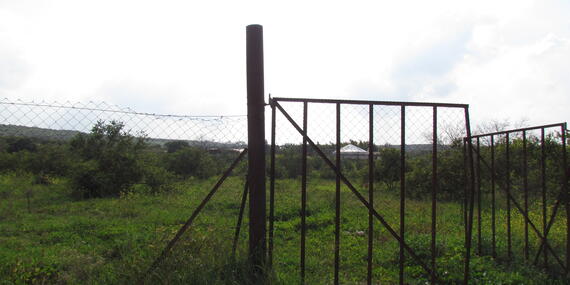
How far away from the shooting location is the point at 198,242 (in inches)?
138

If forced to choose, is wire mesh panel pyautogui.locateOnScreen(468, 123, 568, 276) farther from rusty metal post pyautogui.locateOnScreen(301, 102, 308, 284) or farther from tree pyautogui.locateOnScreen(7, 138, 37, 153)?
tree pyautogui.locateOnScreen(7, 138, 37, 153)

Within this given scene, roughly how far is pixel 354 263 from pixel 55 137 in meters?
4.17

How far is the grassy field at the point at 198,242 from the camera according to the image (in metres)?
3.29

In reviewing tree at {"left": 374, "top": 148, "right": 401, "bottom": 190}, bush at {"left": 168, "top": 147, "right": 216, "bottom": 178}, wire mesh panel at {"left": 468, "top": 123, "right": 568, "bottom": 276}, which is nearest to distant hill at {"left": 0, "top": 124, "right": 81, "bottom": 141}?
wire mesh panel at {"left": 468, "top": 123, "right": 568, "bottom": 276}

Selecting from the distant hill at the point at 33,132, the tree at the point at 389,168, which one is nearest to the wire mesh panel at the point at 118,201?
the distant hill at the point at 33,132

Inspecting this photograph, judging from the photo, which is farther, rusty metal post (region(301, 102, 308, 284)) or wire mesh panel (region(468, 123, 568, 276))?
wire mesh panel (region(468, 123, 568, 276))

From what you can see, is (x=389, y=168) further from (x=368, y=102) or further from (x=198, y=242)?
(x=198, y=242)

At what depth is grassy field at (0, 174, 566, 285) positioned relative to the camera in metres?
3.29

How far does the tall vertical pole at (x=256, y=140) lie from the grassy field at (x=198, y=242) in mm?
225

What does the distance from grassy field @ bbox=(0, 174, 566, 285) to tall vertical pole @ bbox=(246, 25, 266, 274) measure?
0.22 m

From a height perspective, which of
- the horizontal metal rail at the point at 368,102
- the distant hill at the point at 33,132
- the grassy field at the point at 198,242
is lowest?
the grassy field at the point at 198,242

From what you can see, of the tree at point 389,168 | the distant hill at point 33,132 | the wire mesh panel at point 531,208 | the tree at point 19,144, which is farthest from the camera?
the tree at point 389,168

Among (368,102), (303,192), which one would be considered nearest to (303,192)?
(303,192)

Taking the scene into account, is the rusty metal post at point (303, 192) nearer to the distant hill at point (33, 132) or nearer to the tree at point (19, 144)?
the distant hill at point (33, 132)
